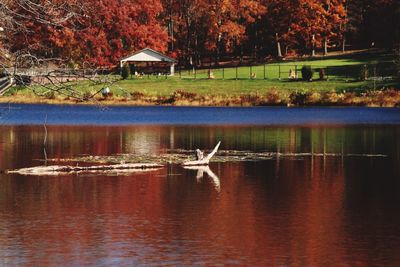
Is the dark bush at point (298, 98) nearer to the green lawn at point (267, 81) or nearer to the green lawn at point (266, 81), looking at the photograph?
the green lawn at point (266, 81)

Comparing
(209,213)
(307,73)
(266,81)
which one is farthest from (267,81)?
(209,213)

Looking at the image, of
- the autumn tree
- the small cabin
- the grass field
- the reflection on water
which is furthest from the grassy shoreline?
the reflection on water

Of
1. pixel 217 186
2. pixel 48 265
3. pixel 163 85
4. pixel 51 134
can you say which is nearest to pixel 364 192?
pixel 217 186

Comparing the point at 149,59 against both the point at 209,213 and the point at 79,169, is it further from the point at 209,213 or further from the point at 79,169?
the point at 209,213

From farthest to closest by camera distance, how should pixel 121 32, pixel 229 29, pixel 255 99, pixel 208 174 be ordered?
1. pixel 229 29
2. pixel 121 32
3. pixel 255 99
4. pixel 208 174

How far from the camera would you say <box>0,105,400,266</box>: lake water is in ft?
86.5

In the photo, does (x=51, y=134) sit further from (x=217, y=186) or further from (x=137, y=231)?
(x=137, y=231)

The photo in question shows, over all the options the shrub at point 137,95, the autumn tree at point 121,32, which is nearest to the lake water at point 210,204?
the shrub at point 137,95

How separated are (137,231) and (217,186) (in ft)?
35.9

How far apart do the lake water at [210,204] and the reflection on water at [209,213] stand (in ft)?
0.13

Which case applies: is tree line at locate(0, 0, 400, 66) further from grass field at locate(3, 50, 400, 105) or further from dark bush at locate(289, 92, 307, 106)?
dark bush at locate(289, 92, 307, 106)

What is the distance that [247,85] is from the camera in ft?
398

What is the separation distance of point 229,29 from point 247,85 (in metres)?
34.2

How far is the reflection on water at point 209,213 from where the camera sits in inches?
1032
